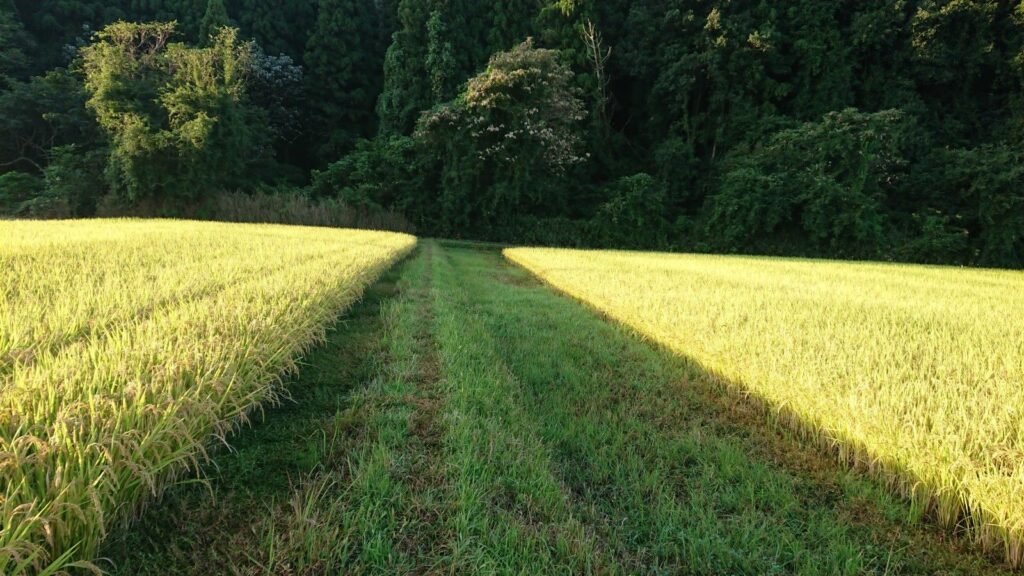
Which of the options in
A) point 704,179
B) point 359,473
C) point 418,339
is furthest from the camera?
point 704,179

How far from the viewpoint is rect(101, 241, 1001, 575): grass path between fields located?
1.61 m

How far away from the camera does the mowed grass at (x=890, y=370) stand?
204 cm

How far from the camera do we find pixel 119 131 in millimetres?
19656

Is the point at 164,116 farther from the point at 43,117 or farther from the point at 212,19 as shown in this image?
the point at 212,19

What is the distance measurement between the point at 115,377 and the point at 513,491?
1791 millimetres

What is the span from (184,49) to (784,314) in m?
27.7

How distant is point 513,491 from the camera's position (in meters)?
2.06

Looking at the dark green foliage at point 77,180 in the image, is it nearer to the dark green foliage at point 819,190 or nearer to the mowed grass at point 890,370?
the mowed grass at point 890,370

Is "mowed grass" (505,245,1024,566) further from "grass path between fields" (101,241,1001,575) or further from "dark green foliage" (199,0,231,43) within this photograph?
"dark green foliage" (199,0,231,43)

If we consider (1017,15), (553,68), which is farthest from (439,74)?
(1017,15)

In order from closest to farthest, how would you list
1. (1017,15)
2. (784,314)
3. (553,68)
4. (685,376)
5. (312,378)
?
(312,378)
(685,376)
(784,314)
(1017,15)
(553,68)

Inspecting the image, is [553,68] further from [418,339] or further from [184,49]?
[418,339]

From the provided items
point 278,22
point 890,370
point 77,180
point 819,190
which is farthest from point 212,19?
point 890,370

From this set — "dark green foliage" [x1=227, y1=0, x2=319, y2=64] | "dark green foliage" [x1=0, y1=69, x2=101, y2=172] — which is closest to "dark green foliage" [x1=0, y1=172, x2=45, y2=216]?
"dark green foliage" [x1=0, y1=69, x2=101, y2=172]
